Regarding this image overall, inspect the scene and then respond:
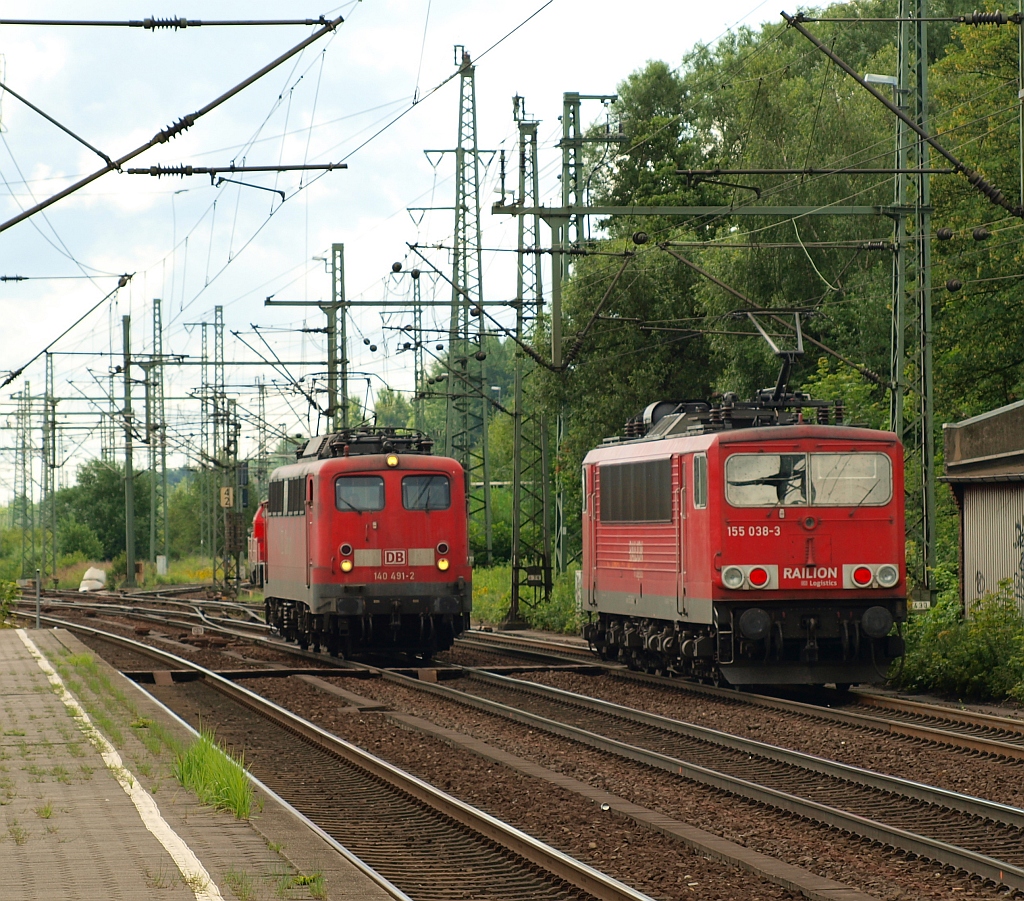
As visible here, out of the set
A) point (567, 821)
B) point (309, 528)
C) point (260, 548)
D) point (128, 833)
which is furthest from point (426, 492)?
point (128, 833)

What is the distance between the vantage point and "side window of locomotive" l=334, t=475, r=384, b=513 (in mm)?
24797

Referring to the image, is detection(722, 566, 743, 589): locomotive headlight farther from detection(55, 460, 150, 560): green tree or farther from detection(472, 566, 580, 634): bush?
detection(55, 460, 150, 560): green tree

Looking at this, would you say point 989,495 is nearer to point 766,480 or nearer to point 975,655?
point 975,655

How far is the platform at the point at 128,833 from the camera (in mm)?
7910

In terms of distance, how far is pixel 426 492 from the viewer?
82.7ft

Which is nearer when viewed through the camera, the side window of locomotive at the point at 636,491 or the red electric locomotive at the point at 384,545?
the side window of locomotive at the point at 636,491

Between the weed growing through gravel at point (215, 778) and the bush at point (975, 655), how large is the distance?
10.0m

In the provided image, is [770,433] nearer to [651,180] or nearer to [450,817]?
[450,817]

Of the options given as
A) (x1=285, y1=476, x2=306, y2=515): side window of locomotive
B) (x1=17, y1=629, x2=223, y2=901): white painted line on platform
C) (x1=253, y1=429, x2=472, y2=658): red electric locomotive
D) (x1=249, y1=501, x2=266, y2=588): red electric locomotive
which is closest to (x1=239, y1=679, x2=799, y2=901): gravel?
(x1=17, y1=629, x2=223, y2=901): white painted line on platform

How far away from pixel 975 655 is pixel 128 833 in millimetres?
12551

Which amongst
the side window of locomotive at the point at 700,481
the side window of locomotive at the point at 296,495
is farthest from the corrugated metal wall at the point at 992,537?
the side window of locomotive at the point at 296,495

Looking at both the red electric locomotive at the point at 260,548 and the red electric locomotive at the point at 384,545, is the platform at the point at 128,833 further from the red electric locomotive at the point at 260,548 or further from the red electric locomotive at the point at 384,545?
the red electric locomotive at the point at 260,548

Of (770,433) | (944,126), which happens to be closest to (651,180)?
(944,126)

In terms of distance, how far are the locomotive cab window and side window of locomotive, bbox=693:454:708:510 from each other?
0.98ft
